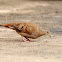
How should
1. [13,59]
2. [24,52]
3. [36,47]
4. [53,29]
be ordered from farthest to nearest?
[53,29] → [36,47] → [24,52] → [13,59]

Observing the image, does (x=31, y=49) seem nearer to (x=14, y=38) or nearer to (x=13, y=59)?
(x=13, y=59)

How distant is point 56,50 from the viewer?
922 cm

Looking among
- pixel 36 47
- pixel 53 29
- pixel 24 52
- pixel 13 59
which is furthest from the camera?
pixel 53 29

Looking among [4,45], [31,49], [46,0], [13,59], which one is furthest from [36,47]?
[46,0]

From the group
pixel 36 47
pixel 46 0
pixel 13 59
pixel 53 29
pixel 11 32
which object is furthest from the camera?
pixel 46 0

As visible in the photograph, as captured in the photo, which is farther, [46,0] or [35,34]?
[46,0]

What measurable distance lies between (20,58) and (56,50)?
1519 millimetres

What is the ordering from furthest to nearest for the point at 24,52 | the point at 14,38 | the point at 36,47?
the point at 14,38
the point at 36,47
the point at 24,52

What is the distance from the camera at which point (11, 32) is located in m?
12.7

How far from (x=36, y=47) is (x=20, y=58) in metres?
1.58

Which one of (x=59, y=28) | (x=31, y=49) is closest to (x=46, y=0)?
(x=59, y=28)

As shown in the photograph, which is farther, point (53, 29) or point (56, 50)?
point (53, 29)

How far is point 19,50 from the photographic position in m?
9.14

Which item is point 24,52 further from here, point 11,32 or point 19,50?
point 11,32
